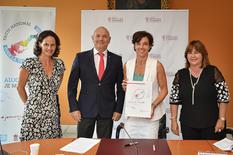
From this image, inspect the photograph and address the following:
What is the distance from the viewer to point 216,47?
14.1 ft

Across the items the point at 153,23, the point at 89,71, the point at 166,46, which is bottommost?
the point at 89,71

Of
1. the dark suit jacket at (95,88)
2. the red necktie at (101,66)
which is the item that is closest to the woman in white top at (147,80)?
the dark suit jacket at (95,88)

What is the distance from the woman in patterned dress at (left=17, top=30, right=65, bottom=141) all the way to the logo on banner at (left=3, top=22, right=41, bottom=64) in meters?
1.49

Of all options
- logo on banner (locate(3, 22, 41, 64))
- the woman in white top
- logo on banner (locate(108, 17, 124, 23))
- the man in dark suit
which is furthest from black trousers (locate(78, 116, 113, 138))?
logo on banner (locate(3, 22, 41, 64))

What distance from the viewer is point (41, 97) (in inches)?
103

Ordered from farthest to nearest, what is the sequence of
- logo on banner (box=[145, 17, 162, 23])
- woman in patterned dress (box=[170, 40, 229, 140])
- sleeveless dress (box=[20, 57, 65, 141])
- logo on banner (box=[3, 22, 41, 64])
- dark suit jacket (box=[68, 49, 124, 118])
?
logo on banner (box=[3, 22, 41, 64])
logo on banner (box=[145, 17, 162, 23])
dark suit jacket (box=[68, 49, 124, 118])
sleeveless dress (box=[20, 57, 65, 141])
woman in patterned dress (box=[170, 40, 229, 140])

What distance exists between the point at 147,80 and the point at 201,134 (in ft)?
2.27

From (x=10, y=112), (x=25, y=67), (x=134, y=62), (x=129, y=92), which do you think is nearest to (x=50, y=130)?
(x=25, y=67)

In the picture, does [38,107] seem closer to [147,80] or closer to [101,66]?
[101,66]

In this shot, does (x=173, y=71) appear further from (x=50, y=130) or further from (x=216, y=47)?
(x=50, y=130)

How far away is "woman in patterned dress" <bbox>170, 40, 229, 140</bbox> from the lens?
8.23 ft

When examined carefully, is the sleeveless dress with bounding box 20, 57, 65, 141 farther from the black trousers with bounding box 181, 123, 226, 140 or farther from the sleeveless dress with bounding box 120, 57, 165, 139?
the black trousers with bounding box 181, 123, 226, 140

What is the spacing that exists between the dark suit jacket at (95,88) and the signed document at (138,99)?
20 centimetres

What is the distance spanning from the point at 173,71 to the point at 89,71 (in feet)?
4.83
